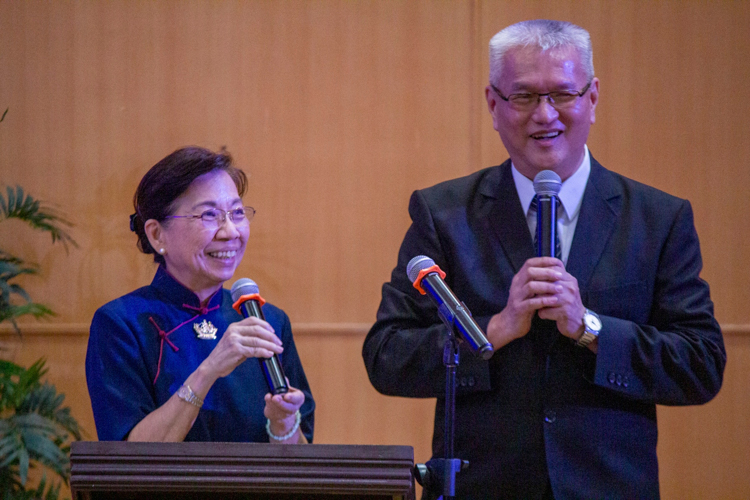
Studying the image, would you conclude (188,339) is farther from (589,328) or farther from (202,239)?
(589,328)

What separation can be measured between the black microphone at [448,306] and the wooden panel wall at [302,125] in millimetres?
2060

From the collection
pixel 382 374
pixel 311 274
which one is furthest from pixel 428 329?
pixel 311 274

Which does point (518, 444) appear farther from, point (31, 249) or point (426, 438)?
point (31, 249)

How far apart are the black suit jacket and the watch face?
0.08ft

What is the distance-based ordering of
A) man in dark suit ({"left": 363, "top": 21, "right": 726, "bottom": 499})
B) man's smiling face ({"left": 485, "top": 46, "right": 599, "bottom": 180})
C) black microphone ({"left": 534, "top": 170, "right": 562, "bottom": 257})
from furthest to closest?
man's smiling face ({"left": 485, "top": 46, "right": 599, "bottom": 180}) → man in dark suit ({"left": 363, "top": 21, "right": 726, "bottom": 499}) → black microphone ({"left": 534, "top": 170, "right": 562, "bottom": 257})

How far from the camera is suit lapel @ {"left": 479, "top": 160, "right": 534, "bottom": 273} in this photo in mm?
1686

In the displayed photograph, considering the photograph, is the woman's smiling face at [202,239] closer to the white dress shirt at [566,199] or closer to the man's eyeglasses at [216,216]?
the man's eyeglasses at [216,216]

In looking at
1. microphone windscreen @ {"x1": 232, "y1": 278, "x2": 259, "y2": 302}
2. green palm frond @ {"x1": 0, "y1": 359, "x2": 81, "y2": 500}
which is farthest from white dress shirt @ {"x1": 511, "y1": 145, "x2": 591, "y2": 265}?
green palm frond @ {"x1": 0, "y1": 359, "x2": 81, "y2": 500}

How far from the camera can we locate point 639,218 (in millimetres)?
1705

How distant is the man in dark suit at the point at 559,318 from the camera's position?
1.57 metres

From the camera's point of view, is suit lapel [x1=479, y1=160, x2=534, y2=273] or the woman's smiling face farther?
the woman's smiling face

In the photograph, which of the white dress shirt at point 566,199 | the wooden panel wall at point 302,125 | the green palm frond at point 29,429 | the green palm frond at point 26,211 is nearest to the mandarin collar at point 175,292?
the white dress shirt at point 566,199

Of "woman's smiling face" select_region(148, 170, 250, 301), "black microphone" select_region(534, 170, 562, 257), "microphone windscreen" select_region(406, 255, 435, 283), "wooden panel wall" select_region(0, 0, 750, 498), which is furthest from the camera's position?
"wooden panel wall" select_region(0, 0, 750, 498)

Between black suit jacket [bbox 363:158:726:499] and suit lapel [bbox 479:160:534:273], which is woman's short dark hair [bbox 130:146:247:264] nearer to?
black suit jacket [bbox 363:158:726:499]
